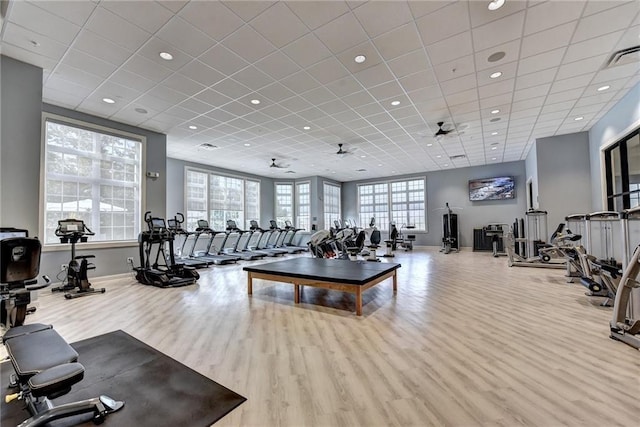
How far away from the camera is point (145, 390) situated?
2004mm

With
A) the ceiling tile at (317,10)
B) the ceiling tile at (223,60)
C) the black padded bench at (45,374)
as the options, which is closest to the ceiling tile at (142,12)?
the ceiling tile at (223,60)

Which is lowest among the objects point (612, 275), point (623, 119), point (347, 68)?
point (612, 275)

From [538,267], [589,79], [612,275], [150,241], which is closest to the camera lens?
[612,275]

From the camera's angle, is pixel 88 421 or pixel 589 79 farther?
pixel 589 79

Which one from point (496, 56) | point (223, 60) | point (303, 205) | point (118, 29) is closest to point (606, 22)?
point (496, 56)

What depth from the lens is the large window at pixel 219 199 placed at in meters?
9.79

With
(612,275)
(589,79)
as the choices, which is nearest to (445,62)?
(589,79)

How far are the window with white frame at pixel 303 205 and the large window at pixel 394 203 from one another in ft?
9.92

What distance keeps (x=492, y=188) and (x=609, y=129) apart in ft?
17.9

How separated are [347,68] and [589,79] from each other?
4.07 metres

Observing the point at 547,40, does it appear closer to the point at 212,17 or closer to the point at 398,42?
the point at 398,42

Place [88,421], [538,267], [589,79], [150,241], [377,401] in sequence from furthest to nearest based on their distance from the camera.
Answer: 1. [538,267]
2. [150,241]
3. [589,79]
4. [377,401]
5. [88,421]

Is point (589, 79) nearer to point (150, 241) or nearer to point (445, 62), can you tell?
point (445, 62)

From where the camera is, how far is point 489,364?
227cm
